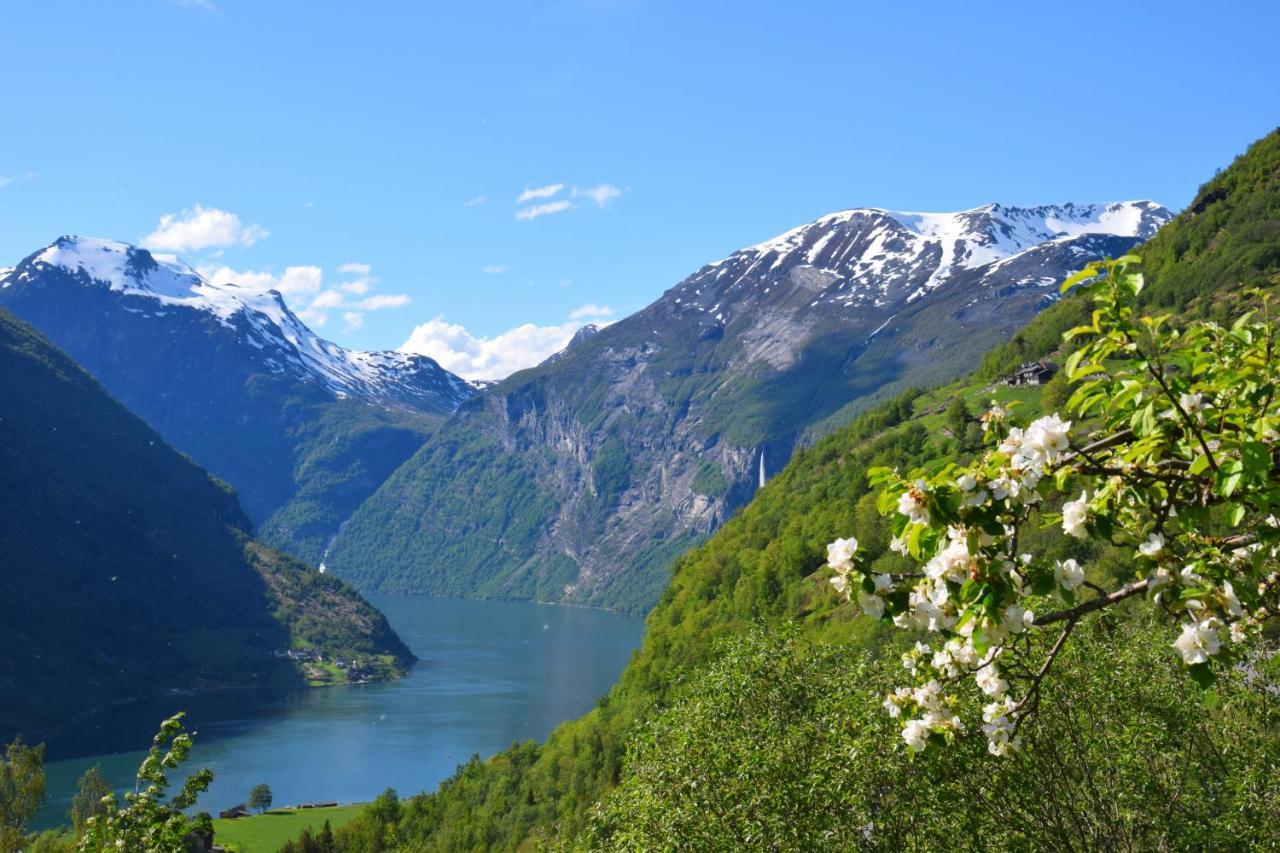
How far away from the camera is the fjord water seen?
111250 millimetres

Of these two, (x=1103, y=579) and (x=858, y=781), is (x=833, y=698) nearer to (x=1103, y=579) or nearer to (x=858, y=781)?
(x=858, y=781)

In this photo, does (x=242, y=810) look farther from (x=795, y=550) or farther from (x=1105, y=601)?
(x=1105, y=601)

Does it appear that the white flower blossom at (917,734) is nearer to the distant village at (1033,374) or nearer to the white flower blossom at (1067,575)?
the white flower blossom at (1067,575)

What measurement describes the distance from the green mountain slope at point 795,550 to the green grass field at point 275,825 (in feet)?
32.8

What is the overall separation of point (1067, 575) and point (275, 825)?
100518mm

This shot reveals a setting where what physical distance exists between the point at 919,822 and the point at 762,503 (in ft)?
348

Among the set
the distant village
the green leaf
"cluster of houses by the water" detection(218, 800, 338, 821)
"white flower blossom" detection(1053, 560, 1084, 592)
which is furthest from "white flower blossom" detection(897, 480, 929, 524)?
the distant village

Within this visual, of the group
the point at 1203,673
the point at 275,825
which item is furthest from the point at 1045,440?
the point at 275,825

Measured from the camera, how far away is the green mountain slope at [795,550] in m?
72.1

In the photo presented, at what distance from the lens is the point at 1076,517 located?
188 inches

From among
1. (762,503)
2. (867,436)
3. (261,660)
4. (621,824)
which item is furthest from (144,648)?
(621,824)

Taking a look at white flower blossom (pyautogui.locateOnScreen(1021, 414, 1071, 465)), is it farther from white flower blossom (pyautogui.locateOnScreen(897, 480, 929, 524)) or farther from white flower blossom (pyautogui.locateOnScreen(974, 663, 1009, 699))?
white flower blossom (pyautogui.locateOnScreen(974, 663, 1009, 699))

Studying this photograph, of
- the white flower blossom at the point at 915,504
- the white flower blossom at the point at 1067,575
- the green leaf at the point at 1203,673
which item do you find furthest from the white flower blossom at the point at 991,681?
the white flower blossom at the point at 915,504

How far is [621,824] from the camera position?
16.3 metres
